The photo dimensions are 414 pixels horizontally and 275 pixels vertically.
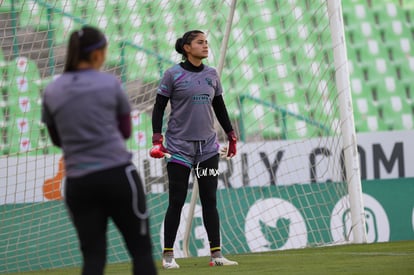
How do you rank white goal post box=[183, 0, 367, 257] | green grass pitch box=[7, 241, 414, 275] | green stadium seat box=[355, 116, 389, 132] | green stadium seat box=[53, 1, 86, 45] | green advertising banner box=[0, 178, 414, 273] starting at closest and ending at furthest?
green grass pitch box=[7, 241, 414, 275]
white goal post box=[183, 0, 367, 257]
green advertising banner box=[0, 178, 414, 273]
green stadium seat box=[53, 1, 86, 45]
green stadium seat box=[355, 116, 389, 132]

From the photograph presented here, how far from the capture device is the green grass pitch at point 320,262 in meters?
5.67

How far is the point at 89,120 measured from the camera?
11.8 ft

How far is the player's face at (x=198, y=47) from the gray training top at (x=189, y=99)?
133 millimetres

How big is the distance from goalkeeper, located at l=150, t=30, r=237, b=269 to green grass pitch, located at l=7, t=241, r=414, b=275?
0.29 meters

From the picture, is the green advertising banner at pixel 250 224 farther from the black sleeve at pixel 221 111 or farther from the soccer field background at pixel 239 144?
the black sleeve at pixel 221 111

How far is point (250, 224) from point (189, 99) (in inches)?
130

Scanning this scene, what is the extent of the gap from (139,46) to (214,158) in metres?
4.11

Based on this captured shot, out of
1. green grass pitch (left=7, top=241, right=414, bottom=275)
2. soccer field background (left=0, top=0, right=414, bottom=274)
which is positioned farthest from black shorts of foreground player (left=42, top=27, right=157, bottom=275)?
soccer field background (left=0, top=0, right=414, bottom=274)

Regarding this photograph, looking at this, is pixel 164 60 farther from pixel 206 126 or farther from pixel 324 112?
pixel 206 126

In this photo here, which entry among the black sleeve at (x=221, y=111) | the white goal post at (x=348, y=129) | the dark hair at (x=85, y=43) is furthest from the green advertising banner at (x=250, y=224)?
the dark hair at (x=85, y=43)

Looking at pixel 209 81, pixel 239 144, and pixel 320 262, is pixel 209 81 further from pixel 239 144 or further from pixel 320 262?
pixel 239 144

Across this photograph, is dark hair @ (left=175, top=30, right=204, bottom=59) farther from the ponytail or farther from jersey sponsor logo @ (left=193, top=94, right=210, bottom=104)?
the ponytail

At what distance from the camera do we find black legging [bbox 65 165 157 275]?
359 centimetres

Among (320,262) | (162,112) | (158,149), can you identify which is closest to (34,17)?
(162,112)
